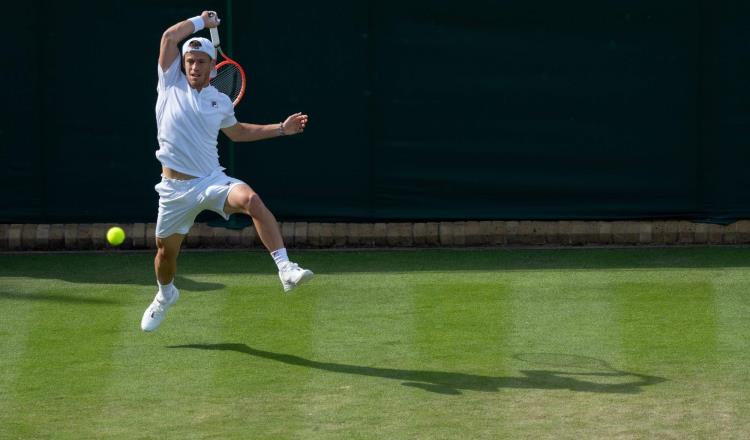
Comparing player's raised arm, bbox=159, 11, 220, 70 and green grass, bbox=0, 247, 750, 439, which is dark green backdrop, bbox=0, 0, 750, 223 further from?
player's raised arm, bbox=159, 11, 220, 70

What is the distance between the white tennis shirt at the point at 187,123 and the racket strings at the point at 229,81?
102cm

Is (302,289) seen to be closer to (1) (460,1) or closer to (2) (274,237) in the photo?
(2) (274,237)

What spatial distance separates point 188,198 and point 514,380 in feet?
7.20

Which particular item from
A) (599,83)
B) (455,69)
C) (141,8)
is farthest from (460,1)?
(141,8)

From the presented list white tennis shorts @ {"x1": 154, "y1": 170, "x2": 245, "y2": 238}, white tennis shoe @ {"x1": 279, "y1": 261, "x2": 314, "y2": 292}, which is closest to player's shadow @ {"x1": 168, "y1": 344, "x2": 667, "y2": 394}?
white tennis shoe @ {"x1": 279, "y1": 261, "x2": 314, "y2": 292}

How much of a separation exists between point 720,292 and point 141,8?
17.4 ft

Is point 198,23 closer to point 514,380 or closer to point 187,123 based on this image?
point 187,123

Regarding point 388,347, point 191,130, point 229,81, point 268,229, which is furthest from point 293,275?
point 229,81

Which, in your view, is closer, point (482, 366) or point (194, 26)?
point (482, 366)

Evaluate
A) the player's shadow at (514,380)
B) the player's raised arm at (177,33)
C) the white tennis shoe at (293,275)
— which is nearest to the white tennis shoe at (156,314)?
the white tennis shoe at (293,275)

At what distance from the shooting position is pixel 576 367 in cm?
766

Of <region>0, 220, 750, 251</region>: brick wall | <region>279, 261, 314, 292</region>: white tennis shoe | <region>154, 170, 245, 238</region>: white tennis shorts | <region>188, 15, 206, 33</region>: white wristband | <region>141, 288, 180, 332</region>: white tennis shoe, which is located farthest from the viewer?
<region>0, 220, 750, 251</region>: brick wall

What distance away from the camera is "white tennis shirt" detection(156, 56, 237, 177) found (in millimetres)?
8227

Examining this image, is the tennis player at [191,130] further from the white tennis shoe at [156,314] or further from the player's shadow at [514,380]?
the player's shadow at [514,380]
